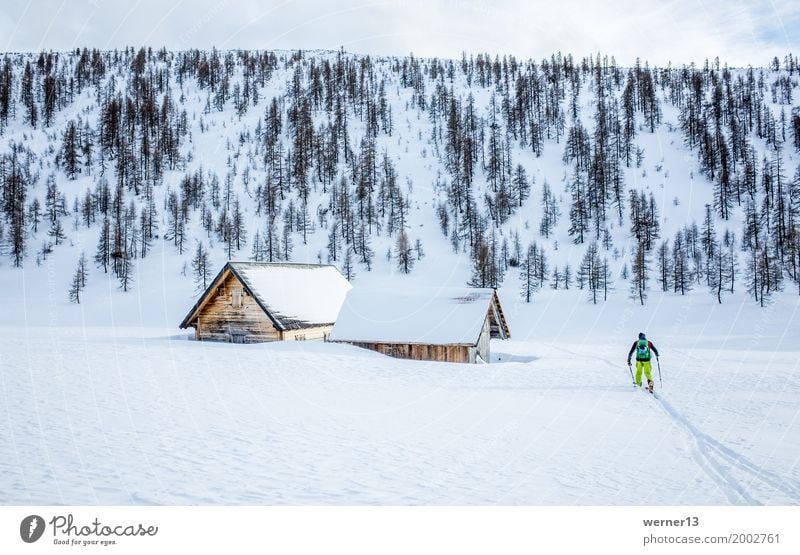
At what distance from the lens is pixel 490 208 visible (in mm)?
88188

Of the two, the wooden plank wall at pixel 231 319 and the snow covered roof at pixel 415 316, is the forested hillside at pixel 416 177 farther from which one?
the wooden plank wall at pixel 231 319

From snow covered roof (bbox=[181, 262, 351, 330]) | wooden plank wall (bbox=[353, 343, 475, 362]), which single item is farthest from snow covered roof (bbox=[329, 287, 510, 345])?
snow covered roof (bbox=[181, 262, 351, 330])

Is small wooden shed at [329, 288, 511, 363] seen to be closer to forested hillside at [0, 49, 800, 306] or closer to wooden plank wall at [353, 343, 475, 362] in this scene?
wooden plank wall at [353, 343, 475, 362]

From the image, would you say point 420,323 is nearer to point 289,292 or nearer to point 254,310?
point 289,292

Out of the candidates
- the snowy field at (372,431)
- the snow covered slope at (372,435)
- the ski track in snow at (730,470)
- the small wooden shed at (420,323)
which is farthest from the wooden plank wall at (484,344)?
the ski track in snow at (730,470)

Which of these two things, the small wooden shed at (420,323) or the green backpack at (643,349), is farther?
Result: the small wooden shed at (420,323)

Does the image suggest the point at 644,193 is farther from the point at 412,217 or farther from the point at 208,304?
the point at 208,304

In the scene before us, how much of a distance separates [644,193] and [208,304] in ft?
278

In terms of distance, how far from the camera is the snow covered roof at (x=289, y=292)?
27.0 m

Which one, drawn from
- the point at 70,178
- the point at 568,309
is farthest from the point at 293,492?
the point at 70,178

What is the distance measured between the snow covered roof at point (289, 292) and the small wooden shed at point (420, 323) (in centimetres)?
209

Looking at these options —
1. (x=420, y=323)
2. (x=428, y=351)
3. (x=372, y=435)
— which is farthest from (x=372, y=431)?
→ (x=420, y=323)

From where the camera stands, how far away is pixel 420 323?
27234 mm

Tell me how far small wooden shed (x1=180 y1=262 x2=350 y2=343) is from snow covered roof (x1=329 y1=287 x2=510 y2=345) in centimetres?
208
